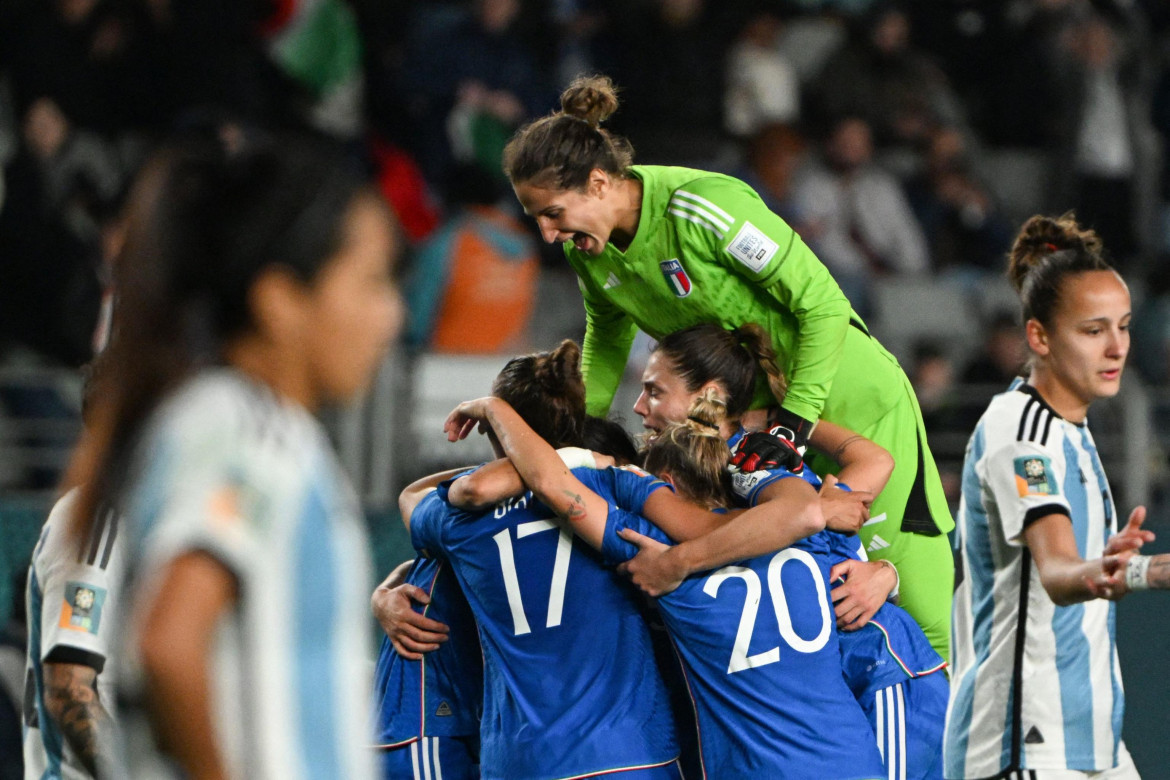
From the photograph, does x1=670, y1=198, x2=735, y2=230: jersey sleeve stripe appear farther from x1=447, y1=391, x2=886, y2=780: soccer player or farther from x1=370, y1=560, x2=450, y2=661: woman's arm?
x1=370, y1=560, x2=450, y2=661: woman's arm

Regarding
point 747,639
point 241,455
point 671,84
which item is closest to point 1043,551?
point 747,639

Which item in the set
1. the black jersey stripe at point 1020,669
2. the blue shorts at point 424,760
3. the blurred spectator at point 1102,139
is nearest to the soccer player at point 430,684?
the blue shorts at point 424,760

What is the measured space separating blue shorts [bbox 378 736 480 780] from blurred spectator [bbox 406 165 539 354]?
4066 mm

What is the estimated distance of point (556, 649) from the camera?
3264 millimetres

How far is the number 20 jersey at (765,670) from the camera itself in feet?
10.2

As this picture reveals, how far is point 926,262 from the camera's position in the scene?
920cm

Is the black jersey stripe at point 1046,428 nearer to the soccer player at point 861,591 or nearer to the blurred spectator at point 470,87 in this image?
the soccer player at point 861,591

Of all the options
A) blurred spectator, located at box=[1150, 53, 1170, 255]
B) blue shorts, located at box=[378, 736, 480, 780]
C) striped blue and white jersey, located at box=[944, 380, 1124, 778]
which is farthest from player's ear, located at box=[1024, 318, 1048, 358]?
blurred spectator, located at box=[1150, 53, 1170, 255]

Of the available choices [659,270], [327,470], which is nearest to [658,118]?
[659,270]

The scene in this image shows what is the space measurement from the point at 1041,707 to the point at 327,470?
2299 mm

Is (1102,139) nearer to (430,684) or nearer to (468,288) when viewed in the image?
(468,288)

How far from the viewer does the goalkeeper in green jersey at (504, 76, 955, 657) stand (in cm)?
372

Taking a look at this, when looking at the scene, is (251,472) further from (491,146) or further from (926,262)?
(926,262)

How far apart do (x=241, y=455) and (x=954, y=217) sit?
27.1 feet
